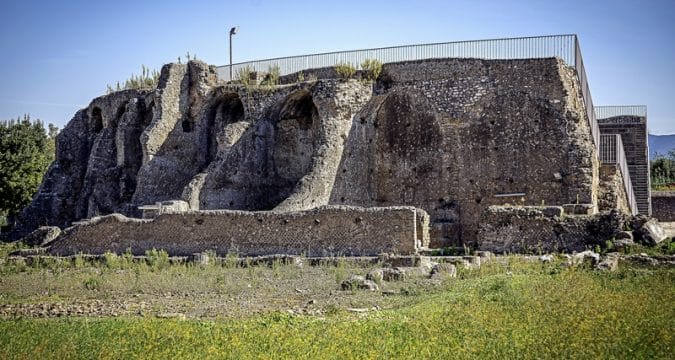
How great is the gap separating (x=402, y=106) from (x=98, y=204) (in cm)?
1225

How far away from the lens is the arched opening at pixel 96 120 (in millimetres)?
40094

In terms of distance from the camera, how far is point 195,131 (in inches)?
1416

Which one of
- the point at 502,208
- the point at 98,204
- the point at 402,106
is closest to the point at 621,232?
the point at 502,208

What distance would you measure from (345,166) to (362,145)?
3.52 ft

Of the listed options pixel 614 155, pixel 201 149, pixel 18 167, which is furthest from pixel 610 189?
pixel 18 167

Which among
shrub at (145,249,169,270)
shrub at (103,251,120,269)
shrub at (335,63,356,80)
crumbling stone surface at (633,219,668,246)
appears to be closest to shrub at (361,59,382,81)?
shrub at (335,63,356,80)

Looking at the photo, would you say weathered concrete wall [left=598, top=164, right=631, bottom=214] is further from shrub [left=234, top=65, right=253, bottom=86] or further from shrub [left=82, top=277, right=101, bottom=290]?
shrub [left=82, top=277, right=101, bottom=290]

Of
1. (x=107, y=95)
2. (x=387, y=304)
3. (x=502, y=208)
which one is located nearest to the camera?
(x=387, y=304)

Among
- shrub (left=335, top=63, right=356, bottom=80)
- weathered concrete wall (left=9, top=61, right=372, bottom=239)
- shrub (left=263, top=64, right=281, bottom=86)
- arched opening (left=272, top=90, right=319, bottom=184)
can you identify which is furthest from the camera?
shrub (left=263, top=64, right=281, bottom=86)

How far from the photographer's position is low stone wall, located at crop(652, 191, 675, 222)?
151 ft

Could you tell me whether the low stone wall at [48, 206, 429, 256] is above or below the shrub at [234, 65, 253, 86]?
below

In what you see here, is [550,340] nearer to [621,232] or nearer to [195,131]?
[621,232]

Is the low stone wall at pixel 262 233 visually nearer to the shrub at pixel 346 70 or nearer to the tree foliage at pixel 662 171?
the shrub at pixel 346 70

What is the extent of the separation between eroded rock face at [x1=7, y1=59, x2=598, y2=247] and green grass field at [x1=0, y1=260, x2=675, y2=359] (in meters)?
13.3
